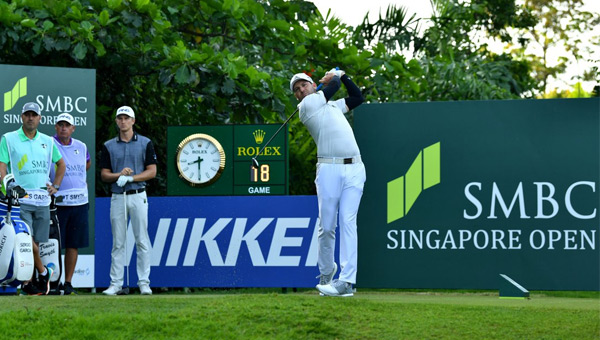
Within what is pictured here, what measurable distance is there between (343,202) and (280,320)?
1754 mm

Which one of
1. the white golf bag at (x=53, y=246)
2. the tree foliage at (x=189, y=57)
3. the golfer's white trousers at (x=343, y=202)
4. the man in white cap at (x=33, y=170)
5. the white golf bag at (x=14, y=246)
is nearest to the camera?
the golfer's white trousers at (x=343, y=202)

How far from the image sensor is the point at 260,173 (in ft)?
37.6

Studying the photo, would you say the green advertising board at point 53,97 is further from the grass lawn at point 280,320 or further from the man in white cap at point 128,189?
the grass lawn at point 280,320

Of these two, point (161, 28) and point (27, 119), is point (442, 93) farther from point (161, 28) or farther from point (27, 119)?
point (27, 119)

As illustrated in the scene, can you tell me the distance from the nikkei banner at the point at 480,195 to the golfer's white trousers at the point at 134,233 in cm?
235

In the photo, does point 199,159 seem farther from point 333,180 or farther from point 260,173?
point 333,180

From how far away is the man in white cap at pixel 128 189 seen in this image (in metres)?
10.6

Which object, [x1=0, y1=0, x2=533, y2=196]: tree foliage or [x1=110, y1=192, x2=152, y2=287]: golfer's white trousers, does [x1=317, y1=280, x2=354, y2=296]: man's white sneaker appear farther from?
[x1=0, y1=0, x2=533, y2=196]: tree foliage

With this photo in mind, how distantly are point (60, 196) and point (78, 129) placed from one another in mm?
1299

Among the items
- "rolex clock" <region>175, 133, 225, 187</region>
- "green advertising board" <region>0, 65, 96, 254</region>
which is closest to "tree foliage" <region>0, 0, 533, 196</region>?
"green advertising board" <region>0, 65, 96, 254</region>

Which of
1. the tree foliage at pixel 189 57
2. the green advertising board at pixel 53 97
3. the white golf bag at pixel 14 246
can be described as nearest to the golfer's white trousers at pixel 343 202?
the white golf bag at pixel 14 246

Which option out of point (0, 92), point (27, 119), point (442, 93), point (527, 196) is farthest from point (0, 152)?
point (442, 93)

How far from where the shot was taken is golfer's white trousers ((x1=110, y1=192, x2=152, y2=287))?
10625mm

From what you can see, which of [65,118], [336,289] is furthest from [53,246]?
[336,289]
